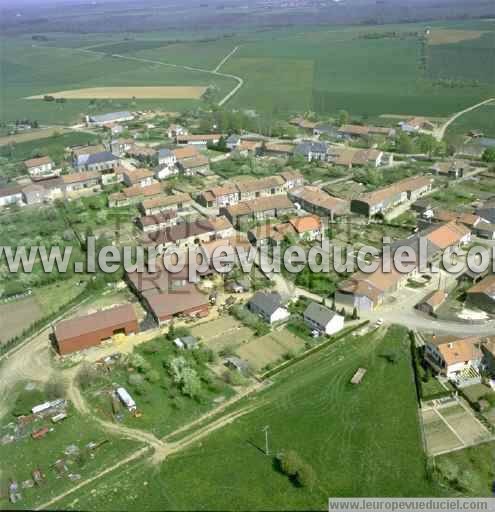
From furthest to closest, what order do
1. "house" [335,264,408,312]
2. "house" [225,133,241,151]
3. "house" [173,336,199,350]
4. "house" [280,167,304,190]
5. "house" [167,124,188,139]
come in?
1. "house" [167,124,188,139]
2. "house" [225,133,241,151]
3. "house" [280,167,304,190]
4. "house" [335,264,408,312]
5. "house" [173,336,199,350]

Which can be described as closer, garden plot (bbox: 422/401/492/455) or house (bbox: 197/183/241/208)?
garden plot (bbox: 422/401/492/455)

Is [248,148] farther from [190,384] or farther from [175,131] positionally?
[190,384]

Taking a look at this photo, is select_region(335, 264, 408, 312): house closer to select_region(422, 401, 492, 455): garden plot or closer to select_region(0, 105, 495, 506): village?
select_region(0, 105, 495, 506): village

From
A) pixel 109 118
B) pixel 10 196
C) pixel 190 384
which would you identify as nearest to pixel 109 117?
pixel 109 118

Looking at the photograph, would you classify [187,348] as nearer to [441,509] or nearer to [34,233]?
[441,509]

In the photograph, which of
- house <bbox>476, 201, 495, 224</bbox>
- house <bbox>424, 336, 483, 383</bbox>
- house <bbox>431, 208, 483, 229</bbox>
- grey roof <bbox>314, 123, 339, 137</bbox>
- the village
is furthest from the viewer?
grey roof <bbox>314, 123, 339, 137</bbox>

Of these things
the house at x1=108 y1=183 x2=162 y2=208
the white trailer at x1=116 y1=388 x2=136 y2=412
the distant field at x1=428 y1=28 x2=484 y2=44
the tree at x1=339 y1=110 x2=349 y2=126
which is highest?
the distant field at x1=428 y1=28 x2=484 y2=44

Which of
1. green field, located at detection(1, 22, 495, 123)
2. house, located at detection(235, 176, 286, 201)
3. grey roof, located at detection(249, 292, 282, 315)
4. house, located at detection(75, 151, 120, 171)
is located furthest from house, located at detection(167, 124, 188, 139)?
grey roof, located at detection(249, 292, 282, 315)
